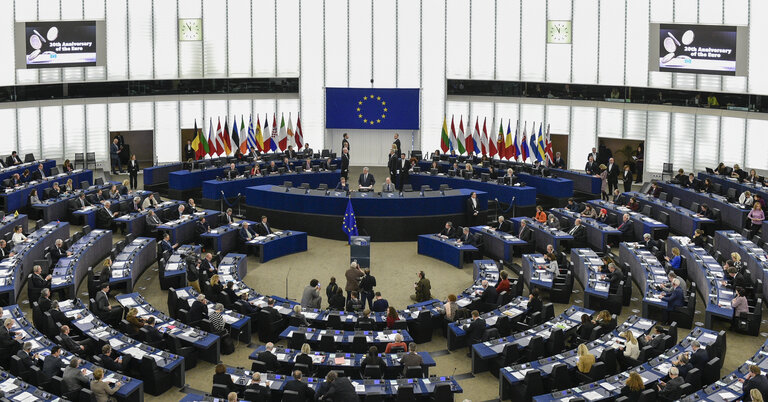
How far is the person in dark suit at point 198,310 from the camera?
2000cm

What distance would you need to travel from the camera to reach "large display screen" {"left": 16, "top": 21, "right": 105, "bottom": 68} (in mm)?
36938

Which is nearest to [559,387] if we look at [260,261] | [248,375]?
[248,375]

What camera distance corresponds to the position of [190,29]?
4162 centimetres

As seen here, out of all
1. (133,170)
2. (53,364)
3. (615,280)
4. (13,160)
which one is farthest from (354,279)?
(13,160)

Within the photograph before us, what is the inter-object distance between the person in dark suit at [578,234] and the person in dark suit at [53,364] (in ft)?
55.4

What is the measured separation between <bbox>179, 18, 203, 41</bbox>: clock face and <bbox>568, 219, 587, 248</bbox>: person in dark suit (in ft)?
73.1

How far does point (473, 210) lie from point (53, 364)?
1740cm

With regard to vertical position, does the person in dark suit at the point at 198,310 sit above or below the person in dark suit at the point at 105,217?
below

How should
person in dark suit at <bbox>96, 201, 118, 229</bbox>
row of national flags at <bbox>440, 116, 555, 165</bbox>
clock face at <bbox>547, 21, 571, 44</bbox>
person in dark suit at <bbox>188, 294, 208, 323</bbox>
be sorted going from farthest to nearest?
clock face at <bbox>547, 21, 571, 44</bbox>, row of national flags at <bbox>440, 116, 555, 165</bbox>, person in dark suit at <bbox>96, 201, 118, 229</bbox>, person in dark suit at <bbox>188, 294, 208, 323</bbox>

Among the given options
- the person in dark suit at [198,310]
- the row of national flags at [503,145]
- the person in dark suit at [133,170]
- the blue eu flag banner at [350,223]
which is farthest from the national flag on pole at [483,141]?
the person in dark suit at [198,310]

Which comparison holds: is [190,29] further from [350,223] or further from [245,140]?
[350,223]

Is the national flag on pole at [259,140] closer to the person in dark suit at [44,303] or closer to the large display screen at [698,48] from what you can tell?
the large display screen at [698,48]

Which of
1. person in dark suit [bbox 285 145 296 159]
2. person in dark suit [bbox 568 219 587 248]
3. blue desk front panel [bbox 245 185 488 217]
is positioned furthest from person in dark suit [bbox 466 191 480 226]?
person in dark suit [bbox 285 145 296 159]

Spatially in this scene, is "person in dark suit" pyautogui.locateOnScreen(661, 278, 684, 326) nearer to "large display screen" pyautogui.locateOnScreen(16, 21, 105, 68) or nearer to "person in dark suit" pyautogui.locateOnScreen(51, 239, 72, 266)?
"person in dark suit" pyautogui.locateOnScreen(51, 239, 72, 266)
